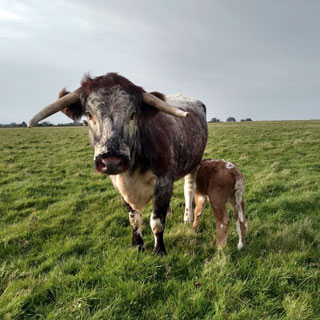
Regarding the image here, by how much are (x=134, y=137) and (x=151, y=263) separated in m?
1.71

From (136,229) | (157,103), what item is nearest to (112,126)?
(157,103)

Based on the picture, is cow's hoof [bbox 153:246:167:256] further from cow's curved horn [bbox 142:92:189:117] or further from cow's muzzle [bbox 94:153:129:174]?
cow's curved horn [bbox 142:92:189:117]

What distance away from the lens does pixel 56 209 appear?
5.95m

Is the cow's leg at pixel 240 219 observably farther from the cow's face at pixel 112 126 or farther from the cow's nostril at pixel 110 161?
the cow's nostril at pixel 110 161

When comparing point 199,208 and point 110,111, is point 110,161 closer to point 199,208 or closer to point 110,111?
point 110,111

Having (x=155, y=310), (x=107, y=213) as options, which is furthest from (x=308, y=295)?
(x=107, y=213)

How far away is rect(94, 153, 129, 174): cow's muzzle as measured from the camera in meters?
2.74

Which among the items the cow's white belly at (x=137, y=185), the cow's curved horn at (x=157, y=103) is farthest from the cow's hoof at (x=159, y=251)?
the cow's curved horn at (x=157, y=103)

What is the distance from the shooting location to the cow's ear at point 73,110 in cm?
352

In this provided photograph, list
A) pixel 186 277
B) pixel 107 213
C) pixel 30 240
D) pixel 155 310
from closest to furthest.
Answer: pixel 155 310 < pixel 186 277 < pixel 30 240 < pixel 107 213

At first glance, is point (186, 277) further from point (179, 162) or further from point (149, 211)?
point (149, 211)

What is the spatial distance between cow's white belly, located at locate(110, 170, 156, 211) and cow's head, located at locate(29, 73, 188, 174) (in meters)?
0.57

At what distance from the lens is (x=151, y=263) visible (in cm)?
356

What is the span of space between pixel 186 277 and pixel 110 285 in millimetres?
958
